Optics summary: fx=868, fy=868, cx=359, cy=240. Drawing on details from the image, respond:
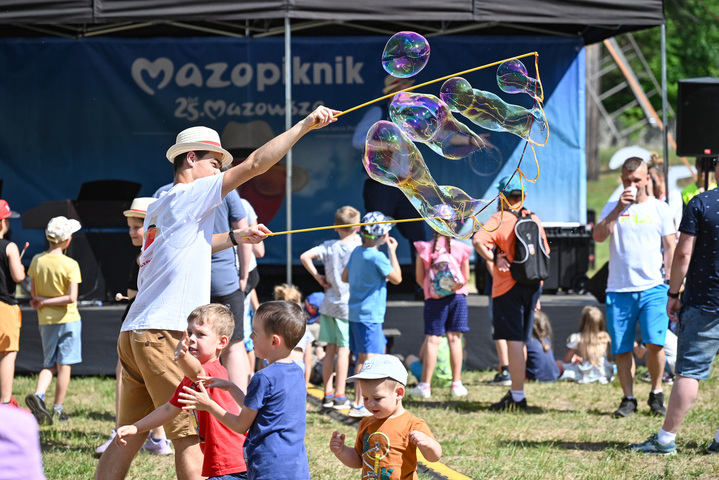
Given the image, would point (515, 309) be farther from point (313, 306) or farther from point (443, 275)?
point (313, 306)

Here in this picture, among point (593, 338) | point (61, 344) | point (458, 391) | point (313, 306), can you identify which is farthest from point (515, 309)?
point (61, 344)

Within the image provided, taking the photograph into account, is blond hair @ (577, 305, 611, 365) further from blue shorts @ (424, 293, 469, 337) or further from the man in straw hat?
the man in straw hat

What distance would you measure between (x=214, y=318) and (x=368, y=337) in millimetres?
3506

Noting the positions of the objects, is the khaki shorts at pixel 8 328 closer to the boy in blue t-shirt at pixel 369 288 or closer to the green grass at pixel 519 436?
the green grass at pixel 519 436

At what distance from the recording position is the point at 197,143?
406cm

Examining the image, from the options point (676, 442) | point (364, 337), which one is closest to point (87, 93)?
point (364, 337)

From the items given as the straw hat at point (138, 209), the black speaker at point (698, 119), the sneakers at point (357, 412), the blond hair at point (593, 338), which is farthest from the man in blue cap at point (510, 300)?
the straw hat at point (138, 209)

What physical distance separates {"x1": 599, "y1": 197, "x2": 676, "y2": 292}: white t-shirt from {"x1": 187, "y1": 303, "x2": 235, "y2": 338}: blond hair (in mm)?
3876

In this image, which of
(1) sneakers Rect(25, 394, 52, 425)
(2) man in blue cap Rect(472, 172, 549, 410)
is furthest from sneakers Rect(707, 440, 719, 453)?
(1) sneakers Rect(25, 394, 52, 425)

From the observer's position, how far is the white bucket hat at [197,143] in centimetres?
407

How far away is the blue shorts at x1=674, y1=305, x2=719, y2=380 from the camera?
5.14 metres

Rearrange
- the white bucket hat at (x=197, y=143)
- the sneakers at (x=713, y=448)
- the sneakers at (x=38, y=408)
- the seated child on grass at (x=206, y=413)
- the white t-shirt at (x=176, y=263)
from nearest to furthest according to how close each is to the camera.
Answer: the seated child on grass at (x=206, y=413) < the white t-shirt at (x=176, y=263) < the white bucket hat at (x=197, y=143) < the sneakers at (x=713, y=448) < the sneakers at (x=38, y=408)

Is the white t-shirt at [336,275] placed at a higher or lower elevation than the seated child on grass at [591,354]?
higher

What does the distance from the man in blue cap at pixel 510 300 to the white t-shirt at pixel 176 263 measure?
3.43 m
